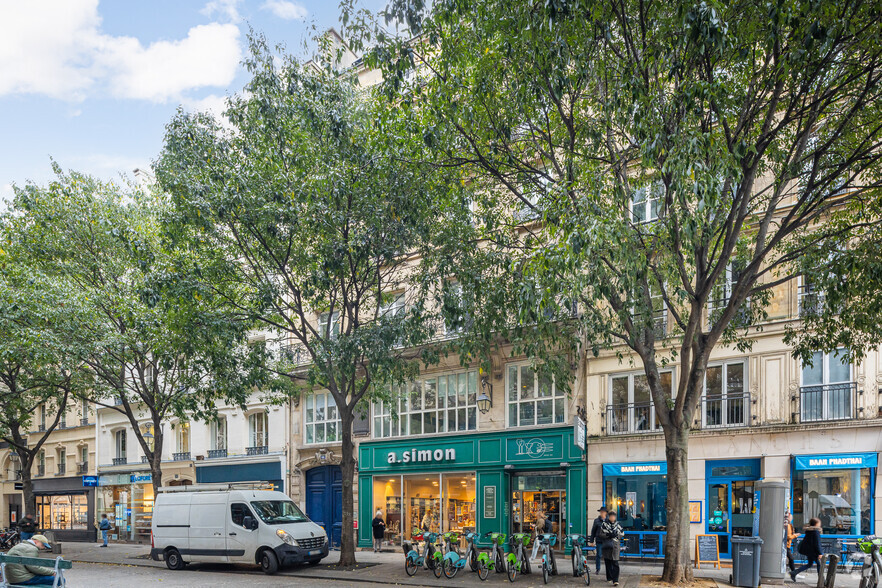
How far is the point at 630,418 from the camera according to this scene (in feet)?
67.5

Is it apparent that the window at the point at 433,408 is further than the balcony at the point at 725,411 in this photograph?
Yes

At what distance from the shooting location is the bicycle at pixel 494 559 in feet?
52.3

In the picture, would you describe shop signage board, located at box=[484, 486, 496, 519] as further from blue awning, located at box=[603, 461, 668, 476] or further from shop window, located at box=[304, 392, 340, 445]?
shop window, located at box=[304, 392, 340, 445]

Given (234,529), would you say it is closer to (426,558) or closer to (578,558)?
(426,558)

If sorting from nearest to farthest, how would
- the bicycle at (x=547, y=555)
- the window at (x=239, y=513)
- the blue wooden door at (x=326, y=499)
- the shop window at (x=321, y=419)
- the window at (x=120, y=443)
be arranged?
the bicycle at (x=547, y=555) < the window at (x=239, y=513) < the blue wooden door at (x=326, y=499) < the shop window at (x=321, y=419) < the window at (x=120, y=443)

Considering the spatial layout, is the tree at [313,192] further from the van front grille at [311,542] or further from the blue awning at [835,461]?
A: the blue awning at [835,461]

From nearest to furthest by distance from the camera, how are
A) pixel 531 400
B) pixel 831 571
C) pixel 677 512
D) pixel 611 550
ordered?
1. pixel 677 512
2. pixel 831 571
3. pixel 611 550
4. pixel 531 400

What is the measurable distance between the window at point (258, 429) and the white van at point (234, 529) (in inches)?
326

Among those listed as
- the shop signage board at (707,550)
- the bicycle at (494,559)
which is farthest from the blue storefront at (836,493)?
the bicycle at (494,559)

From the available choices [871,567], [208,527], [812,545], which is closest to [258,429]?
[208,527]

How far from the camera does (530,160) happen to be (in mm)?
16297

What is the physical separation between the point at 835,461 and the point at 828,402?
140 centimetres

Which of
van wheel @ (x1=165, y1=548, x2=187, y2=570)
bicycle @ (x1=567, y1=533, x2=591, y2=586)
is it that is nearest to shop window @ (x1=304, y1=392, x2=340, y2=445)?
van wheel @ (x1=165, y1=548, x2=187, y2=570)

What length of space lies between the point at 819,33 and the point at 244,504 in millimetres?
16429
